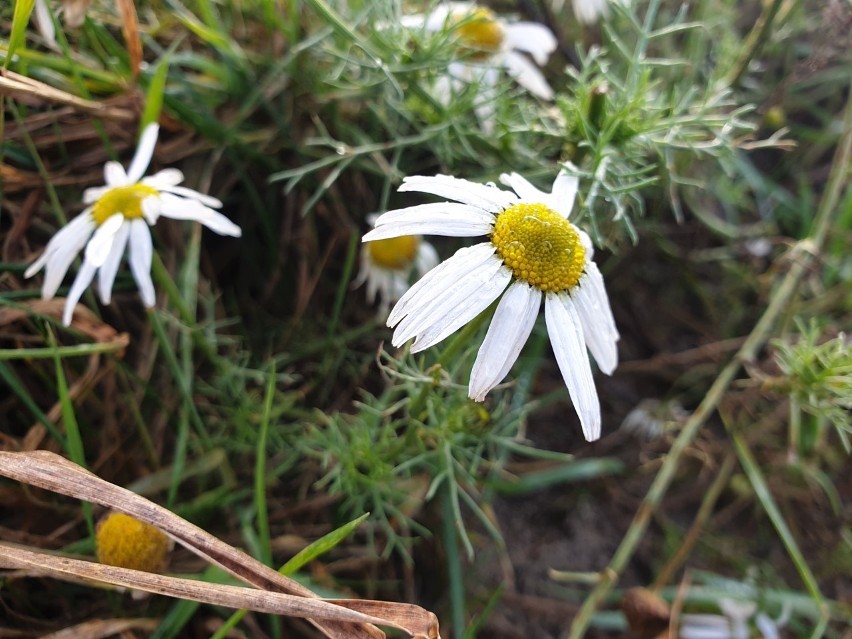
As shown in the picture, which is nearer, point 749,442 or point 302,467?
point 302,467

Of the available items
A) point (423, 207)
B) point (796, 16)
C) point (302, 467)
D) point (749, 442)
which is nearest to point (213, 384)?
point (302, 467)

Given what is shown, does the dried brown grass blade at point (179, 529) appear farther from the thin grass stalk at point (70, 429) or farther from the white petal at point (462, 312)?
the white petal at point (462, 312)

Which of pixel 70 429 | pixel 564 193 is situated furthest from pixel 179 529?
pixel 564 193

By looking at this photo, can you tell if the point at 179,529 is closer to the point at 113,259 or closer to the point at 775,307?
A: the point at 113,259

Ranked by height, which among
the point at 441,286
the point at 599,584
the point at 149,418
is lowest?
the point at 599,584

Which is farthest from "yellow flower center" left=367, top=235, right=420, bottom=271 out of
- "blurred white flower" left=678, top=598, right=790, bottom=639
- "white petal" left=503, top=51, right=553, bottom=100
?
"blurred white flower" left=678, top=598, right=790, bottom=639

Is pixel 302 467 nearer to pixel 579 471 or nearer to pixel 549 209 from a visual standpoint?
pixel 579 471

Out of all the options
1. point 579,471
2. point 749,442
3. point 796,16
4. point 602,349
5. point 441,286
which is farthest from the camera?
point 796,16

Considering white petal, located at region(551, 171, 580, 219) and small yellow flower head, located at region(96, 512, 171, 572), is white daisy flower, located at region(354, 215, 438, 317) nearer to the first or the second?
white petal, located at region(551, 171, 580, 219)
